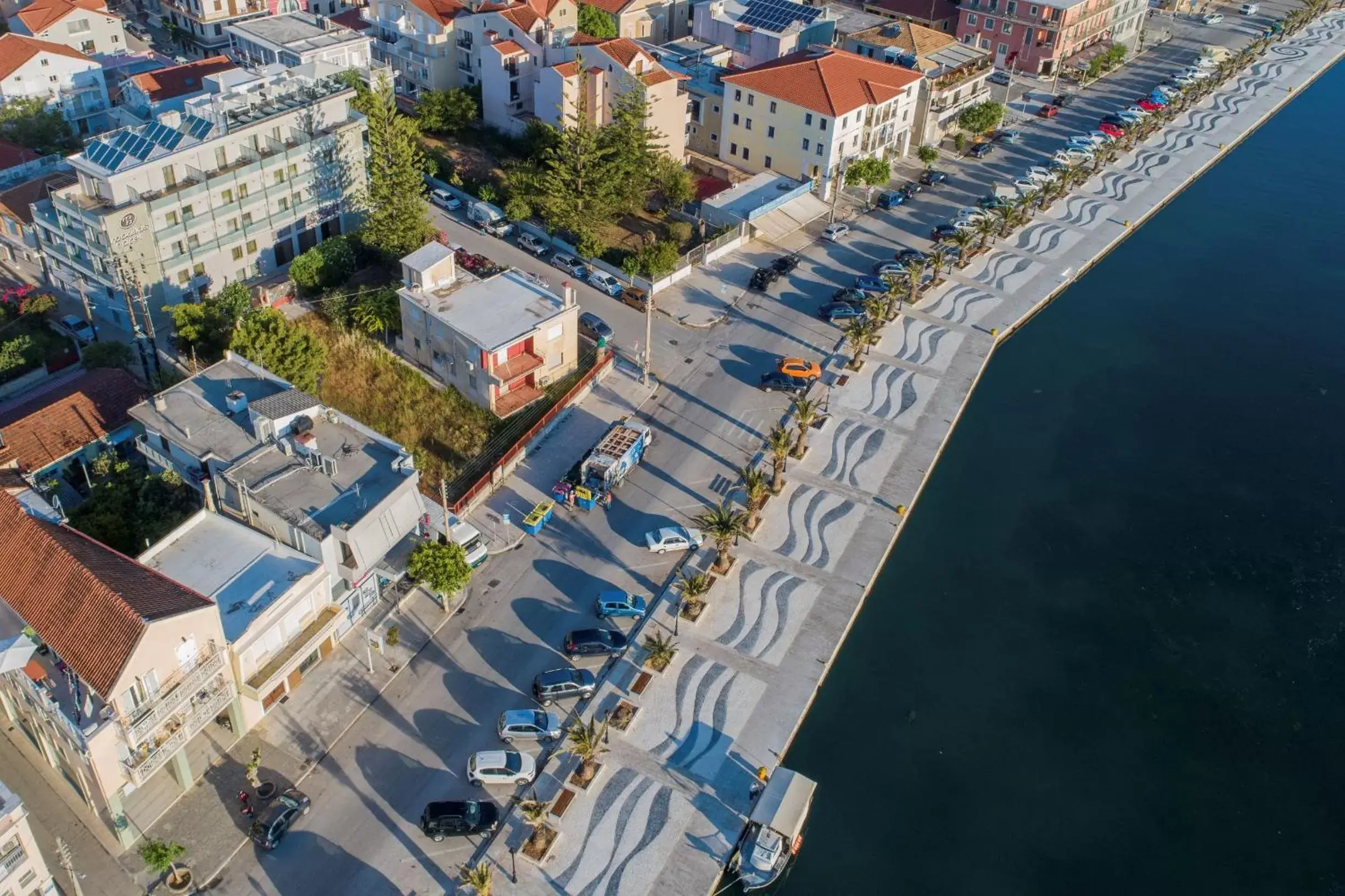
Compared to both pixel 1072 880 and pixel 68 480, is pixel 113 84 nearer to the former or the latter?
pixel 68 480

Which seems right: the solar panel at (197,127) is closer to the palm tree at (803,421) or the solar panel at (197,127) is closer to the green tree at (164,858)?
the palm tree at (803,421)

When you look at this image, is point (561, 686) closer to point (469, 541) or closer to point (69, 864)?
point (469, 541)

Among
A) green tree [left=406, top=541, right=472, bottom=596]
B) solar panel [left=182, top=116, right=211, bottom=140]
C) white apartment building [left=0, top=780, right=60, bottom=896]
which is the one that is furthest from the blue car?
solar panel [left=182, top=116, right=211, bottom=140]

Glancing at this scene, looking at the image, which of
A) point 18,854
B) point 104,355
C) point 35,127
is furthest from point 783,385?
point 35,127

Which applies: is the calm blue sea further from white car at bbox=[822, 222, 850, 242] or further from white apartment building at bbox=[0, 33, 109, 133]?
white apartment building at bbox=[0, 33, 109, 133]

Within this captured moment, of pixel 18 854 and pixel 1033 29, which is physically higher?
pixel 1033 29

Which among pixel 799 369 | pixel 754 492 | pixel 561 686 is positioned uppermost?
pixel 799 369

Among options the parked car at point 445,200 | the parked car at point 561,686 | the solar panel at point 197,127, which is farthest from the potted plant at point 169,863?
the parked car at point 445,200
